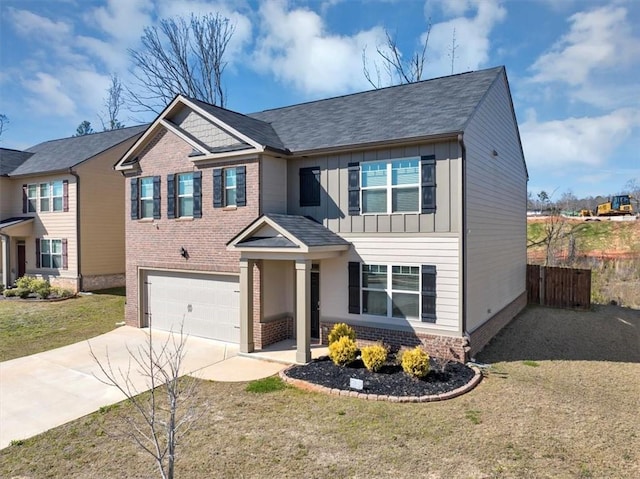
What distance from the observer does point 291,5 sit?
1617 centimetres

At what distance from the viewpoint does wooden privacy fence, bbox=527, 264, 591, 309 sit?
661 inches

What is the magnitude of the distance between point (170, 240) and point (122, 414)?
7.12 meters

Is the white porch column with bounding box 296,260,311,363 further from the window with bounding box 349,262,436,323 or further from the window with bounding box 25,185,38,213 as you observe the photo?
the window with bounding box 25,185,38,213

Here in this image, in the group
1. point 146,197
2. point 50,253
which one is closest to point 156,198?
point 146,197

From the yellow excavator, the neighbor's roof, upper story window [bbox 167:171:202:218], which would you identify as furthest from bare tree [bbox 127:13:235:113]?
the yellow excavator

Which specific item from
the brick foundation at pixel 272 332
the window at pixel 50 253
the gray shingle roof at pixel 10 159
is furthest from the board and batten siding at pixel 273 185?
the gray shingle roof at pixel 10 159

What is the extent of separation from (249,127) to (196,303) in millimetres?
6035

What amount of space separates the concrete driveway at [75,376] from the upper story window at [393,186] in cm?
494

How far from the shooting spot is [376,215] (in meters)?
11.0

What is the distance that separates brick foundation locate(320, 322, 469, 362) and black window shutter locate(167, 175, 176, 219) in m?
7.15

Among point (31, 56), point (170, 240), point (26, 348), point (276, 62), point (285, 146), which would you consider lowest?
point (26, 348)

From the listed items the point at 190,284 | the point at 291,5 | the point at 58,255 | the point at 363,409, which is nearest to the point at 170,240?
the point at 190,284

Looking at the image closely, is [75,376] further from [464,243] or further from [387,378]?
[464,243]

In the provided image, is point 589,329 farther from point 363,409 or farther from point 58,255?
point 58,255
